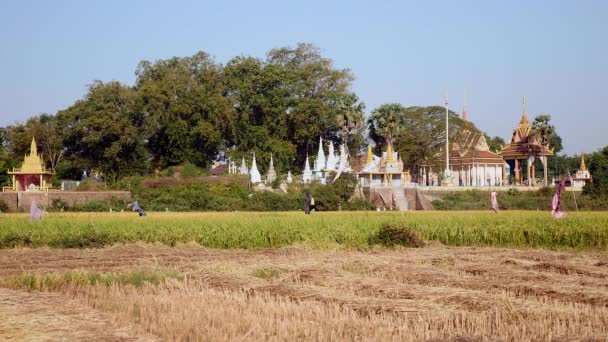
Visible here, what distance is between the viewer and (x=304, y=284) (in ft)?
39.1

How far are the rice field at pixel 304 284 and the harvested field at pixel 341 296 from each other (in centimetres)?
2

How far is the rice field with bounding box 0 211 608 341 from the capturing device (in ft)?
28.6

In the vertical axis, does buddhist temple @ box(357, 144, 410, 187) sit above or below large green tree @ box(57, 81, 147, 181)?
below

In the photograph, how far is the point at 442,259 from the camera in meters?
15.6

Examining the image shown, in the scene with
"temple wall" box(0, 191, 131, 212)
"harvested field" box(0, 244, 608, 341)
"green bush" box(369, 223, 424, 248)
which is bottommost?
"harvested field" box(0, 244, 608, 341)

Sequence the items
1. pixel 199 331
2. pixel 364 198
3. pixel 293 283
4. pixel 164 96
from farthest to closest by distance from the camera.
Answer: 1. pixel 164 96
2. pixel 364 198
3. pixel 293 283
4. pixel 199 331

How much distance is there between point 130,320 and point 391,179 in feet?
147

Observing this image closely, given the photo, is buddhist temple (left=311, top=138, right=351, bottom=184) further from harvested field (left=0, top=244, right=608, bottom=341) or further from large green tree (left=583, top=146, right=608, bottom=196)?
harvested field (left=0, top=244, right=608, bottom=341)

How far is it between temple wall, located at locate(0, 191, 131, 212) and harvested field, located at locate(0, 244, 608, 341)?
1094 inches

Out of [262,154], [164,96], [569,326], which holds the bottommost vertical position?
[569,326]

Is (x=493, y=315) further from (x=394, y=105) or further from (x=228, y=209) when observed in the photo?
(x=394, y=105)

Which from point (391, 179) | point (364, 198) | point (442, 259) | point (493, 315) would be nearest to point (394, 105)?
point (391, 179)

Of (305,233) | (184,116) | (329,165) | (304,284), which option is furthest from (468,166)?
(304,284)

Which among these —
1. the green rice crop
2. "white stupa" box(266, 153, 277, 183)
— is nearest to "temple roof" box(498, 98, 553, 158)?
"white stupa" box(266, 153, 277, 183)
